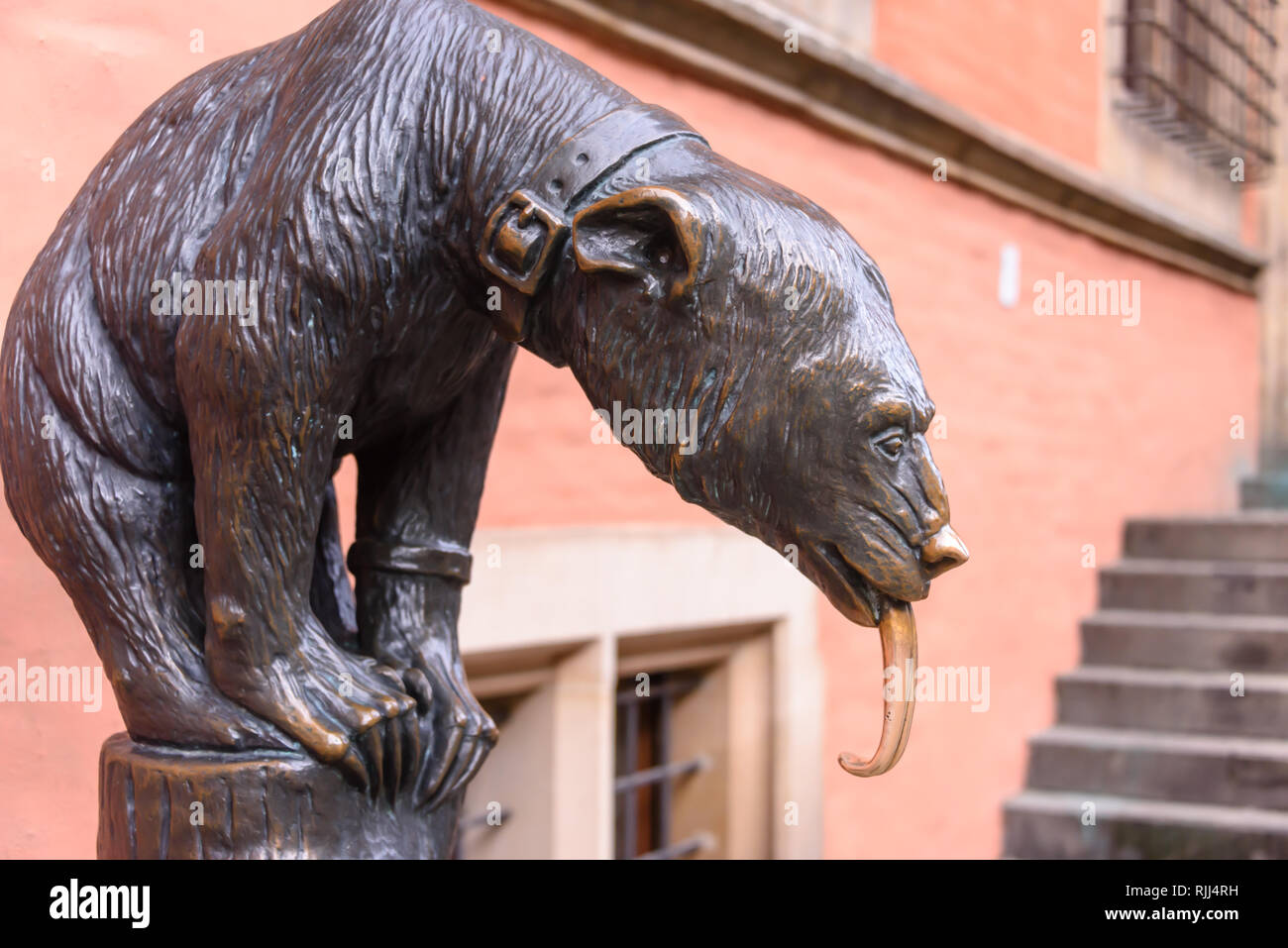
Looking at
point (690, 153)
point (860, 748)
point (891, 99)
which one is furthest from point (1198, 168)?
point (690, 153)

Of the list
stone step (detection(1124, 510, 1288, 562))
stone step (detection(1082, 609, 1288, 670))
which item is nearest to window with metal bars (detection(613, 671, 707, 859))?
stone step (detection(1082, 609, 1288, 670))

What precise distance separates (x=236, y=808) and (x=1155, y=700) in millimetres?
3458

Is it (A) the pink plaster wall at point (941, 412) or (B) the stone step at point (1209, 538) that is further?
(B) the stone step at point (1209, 538)

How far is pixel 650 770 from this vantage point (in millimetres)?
2631

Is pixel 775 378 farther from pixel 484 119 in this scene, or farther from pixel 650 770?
pixel 650 770

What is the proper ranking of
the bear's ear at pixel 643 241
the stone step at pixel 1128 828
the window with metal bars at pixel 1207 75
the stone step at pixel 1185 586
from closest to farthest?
1. the bear's ear at pixel 643 241
2. the stone step at pixel 1128 828
3. the stone step at pixel 1185 586
4. the window with metal bars at pixel 1207 75

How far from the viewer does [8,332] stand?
0.79 m

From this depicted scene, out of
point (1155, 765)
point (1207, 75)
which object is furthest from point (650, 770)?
point (1207, 75)

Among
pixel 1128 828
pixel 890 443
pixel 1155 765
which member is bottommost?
pixel 1128 828

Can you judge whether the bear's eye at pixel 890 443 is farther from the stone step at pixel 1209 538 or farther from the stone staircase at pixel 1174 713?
the stone step at pixel 1209 538

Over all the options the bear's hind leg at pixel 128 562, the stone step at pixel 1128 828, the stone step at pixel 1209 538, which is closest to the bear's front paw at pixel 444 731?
the bear's hind leg at pixel 128 562

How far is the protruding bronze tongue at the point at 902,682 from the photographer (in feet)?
2.29

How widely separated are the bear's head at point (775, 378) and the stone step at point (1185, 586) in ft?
11.4
